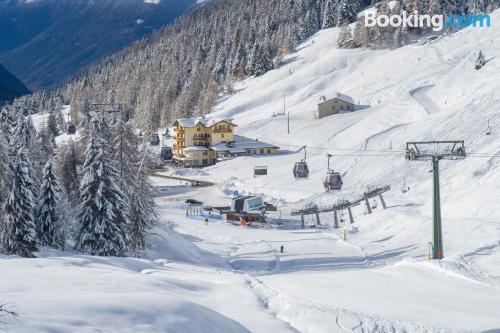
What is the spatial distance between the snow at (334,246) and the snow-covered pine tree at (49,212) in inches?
83.4

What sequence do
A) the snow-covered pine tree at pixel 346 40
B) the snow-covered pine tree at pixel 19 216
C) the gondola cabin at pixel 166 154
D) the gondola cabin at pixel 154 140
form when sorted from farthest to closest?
the snow-covered pine tree at pixel 346 40 < the gondola cabin at pixel 154 140 < the gondola cabin at pixel 166 154 < the snow-covered pine tree at pixel 19 216

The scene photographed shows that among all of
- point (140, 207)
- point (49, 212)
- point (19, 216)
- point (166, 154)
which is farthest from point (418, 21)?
point (19, 216)

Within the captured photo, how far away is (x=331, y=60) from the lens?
119 m

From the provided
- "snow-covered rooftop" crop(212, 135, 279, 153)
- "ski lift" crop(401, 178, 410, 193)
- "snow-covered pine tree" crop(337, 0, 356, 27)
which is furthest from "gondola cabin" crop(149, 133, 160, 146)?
"ski lift" crop(401, 178, 410, 193)

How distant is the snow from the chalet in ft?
7.81

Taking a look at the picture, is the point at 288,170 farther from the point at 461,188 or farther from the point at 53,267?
the point at 53,267

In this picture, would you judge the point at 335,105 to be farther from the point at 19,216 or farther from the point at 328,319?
the point at 328,319

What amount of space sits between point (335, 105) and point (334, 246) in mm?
54229

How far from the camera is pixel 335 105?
89875mm

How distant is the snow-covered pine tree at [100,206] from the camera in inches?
1142

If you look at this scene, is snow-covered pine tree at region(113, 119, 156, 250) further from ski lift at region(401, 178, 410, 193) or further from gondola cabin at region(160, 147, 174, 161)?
gondola cabin at region(160, 147, 174, 161)

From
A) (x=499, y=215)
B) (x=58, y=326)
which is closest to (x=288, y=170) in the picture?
(x=499, y=215)

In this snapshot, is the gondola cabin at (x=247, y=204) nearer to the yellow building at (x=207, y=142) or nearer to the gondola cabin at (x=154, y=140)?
the yellow building at (x=207, y=142)

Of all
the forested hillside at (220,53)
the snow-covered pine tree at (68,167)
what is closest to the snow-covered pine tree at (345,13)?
the forested hillside at (220,53)
